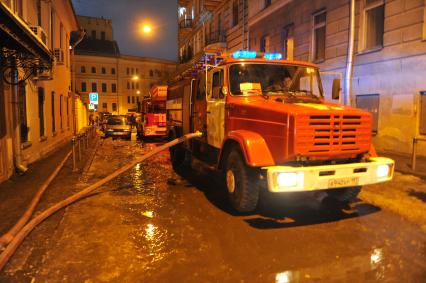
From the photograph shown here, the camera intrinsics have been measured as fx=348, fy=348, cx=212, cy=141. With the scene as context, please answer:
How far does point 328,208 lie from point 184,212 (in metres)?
2.52

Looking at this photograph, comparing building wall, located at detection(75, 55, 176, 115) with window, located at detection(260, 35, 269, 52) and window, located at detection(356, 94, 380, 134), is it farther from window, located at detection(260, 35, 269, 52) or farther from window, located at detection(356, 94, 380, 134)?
window, located at detection(356, 94, 380, 134)

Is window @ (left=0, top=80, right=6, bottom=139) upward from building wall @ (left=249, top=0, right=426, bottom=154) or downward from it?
downward

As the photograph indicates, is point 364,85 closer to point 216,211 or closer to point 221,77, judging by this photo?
point 221,77

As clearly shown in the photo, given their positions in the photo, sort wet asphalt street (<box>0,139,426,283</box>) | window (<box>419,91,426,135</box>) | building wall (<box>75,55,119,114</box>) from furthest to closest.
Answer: building wall (<box>75,55,119,114</box>) < window (<box>419,91,426,135</box>) < wet asphalt street (<box>0,139,426,283</box>)

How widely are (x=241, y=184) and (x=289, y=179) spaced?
3.42 ft

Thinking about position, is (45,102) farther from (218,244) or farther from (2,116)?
(218,244)

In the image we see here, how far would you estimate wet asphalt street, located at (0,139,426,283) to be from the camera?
376cm

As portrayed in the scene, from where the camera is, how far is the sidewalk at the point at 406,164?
866 cm

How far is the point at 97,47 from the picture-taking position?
6750 centimetres

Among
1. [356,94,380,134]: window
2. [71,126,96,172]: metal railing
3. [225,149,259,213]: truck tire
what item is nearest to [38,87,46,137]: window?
[71,126,96,172]: metal railing

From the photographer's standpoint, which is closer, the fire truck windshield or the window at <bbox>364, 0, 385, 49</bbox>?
the fire truck windshield

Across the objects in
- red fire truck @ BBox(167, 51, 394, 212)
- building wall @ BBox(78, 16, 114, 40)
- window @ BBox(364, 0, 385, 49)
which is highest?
building wall @ BBox(78, 16, 114, 40)

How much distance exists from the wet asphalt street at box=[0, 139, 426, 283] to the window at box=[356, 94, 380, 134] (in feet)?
22.3

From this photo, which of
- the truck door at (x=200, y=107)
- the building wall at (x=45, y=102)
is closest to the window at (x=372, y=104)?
the truck door at (x=200, y=107)
